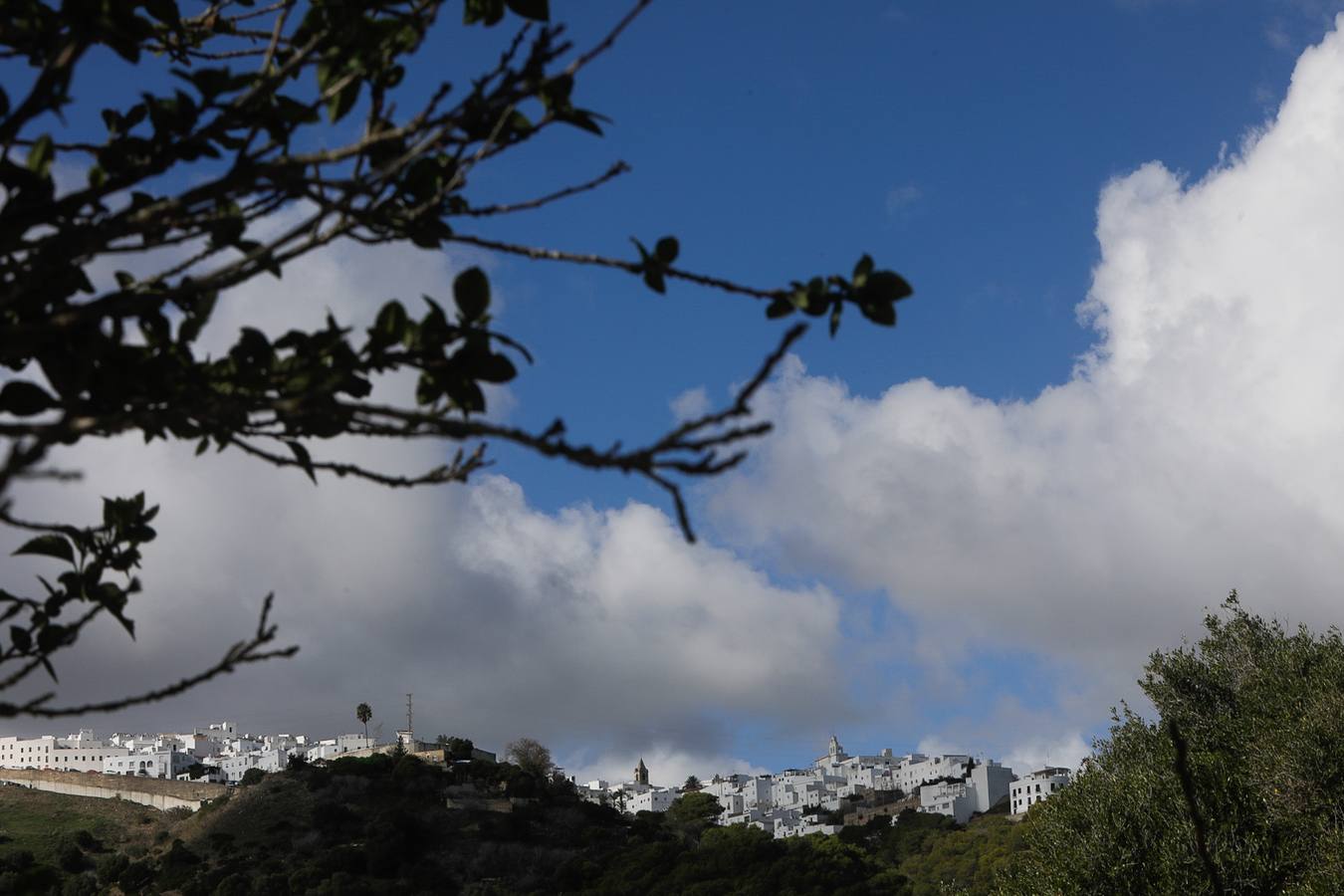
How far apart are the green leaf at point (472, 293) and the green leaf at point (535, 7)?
0.65m

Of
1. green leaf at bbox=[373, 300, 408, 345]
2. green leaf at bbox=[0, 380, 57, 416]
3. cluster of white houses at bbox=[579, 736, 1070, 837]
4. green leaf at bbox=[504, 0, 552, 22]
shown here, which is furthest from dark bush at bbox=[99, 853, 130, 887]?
green leaf at bbox=[504, 0, 552, 22]

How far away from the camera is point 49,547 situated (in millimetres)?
3209

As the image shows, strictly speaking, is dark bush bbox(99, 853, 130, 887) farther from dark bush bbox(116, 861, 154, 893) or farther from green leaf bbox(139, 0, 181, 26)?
green leaf bbox(139, 0, 181, 26)

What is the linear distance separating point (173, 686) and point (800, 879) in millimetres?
54096

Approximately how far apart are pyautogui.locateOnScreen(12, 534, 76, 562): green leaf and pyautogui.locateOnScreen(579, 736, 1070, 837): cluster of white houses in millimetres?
89062

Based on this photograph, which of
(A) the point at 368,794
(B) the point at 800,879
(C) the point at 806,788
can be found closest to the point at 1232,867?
(B) the point at 800,879

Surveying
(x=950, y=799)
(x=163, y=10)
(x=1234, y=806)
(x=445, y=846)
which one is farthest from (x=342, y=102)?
(x=950, y=799)

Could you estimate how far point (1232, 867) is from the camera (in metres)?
22.4

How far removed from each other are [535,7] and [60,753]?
6333 inches

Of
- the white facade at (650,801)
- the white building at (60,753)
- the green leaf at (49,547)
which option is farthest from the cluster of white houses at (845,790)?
the green leaf at (49,547)

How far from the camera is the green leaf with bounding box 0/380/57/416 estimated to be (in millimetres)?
2486

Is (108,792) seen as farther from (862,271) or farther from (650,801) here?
(862,271)

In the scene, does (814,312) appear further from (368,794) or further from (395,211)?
(368,794)

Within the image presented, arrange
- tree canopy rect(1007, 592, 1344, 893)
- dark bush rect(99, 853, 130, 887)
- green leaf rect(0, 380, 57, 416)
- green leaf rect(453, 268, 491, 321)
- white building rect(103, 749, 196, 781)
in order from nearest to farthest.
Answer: green leaf rect(0, 380, 57, 416) → green leaf rect(453, 268, 491, 321) → tree canopy rect(1007, 592, 1344, 893) → dark bush rect(99, 853, 130, 887) → white building rect(103, 749, 196, 781)
